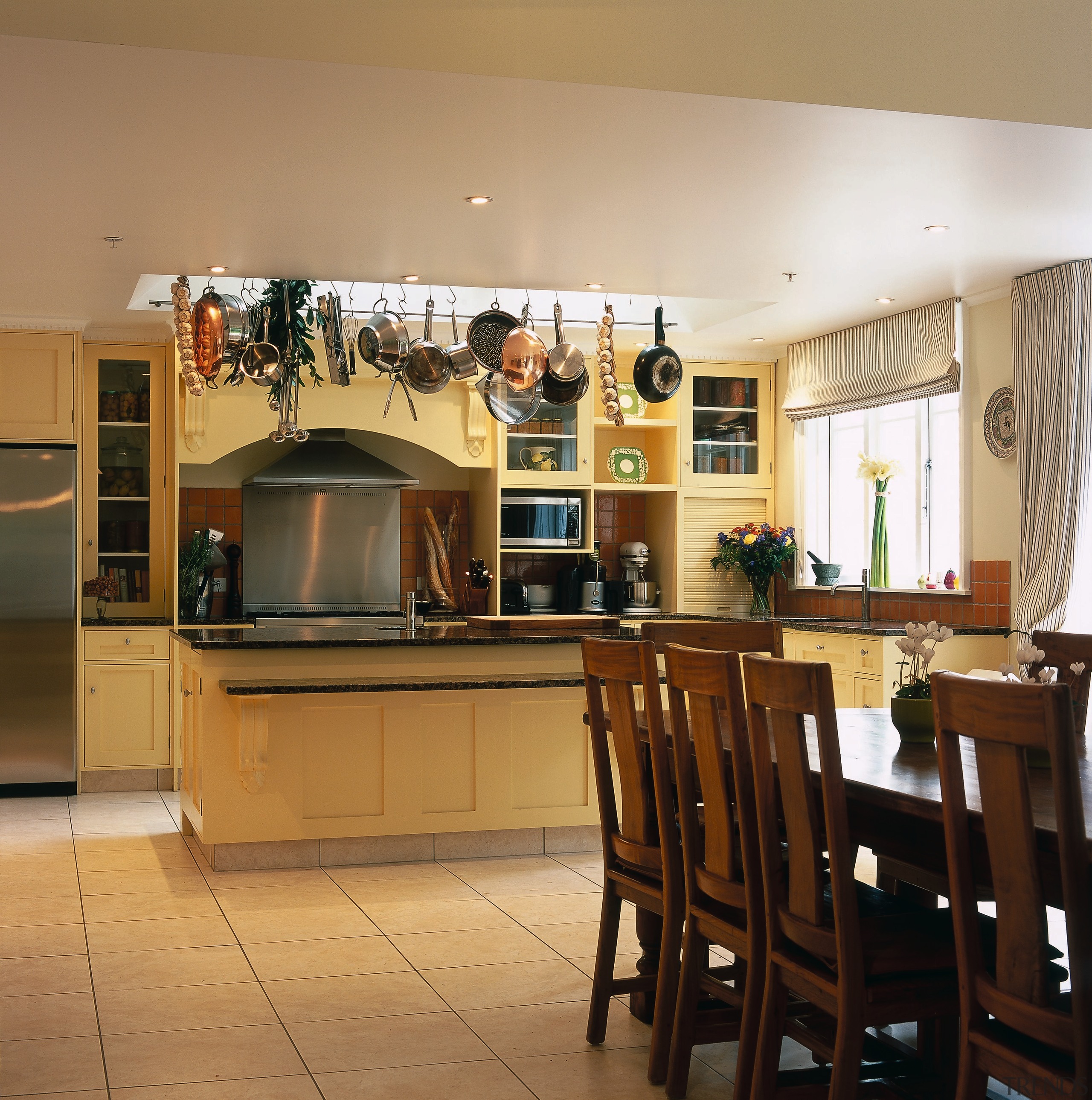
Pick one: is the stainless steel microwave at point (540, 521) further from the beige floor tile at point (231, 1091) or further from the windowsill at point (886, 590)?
the beige floor tile at point (231, 1091)

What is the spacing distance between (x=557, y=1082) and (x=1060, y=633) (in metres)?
1.66

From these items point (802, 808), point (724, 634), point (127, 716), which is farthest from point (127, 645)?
point (802, 808)

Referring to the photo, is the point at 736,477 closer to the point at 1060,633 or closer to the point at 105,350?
the point at 105,350

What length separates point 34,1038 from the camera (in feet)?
10.1

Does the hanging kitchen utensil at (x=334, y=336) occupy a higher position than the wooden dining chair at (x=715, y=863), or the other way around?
the hanging kitchen utensil at (x=334, y=336)

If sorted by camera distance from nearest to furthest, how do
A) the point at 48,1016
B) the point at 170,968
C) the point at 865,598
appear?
1. the point at 48,1016
2. the point at 170,968
3. the point at 865,598

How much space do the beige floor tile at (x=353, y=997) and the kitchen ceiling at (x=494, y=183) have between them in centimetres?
248

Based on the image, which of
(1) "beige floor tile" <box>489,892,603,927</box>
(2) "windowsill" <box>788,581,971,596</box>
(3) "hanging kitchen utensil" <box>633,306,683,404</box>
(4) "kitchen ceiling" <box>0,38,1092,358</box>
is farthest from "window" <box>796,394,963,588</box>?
(1) "beige floor tile" <box>489,892,603,927</box>

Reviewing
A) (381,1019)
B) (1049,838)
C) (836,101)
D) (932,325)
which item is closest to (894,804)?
(1049,838)

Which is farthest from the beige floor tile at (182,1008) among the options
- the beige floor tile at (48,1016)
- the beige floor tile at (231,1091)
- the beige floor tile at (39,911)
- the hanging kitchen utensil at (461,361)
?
the hanging kitchen utensil at (461,361)

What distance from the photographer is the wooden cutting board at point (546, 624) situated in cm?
533

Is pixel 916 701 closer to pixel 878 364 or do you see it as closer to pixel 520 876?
pixel 520 876

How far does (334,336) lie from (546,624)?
1.66 metres

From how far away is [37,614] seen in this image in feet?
21.5
